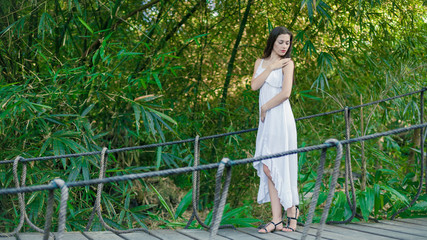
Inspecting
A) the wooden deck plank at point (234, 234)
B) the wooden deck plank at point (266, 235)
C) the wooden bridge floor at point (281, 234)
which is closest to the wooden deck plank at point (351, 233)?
the wooden bridge floor at point (281, 234)

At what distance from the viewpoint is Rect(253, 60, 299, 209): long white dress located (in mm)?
2686

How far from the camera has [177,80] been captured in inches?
178

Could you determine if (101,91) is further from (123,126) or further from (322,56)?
(322,56)

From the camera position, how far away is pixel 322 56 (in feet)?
12.7

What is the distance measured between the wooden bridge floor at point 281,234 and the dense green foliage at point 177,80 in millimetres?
409

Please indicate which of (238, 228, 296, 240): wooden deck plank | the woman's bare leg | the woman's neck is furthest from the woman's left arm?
(238, 228, 296, 240): wooden deck plank

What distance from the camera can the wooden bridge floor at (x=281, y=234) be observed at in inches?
96.8

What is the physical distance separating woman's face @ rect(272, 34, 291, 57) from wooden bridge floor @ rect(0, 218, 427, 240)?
1.05 m

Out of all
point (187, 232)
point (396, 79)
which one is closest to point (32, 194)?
point (187, 232)

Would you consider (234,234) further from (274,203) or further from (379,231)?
(379,231)

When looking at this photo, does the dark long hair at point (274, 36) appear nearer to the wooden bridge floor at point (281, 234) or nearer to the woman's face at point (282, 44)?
the woman's face at point (282, 44)

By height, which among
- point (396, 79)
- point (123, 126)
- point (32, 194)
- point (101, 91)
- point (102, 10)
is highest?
point (102, 10)

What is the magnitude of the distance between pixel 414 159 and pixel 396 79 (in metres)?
2.10

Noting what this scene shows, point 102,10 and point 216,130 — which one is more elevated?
point 102,10
